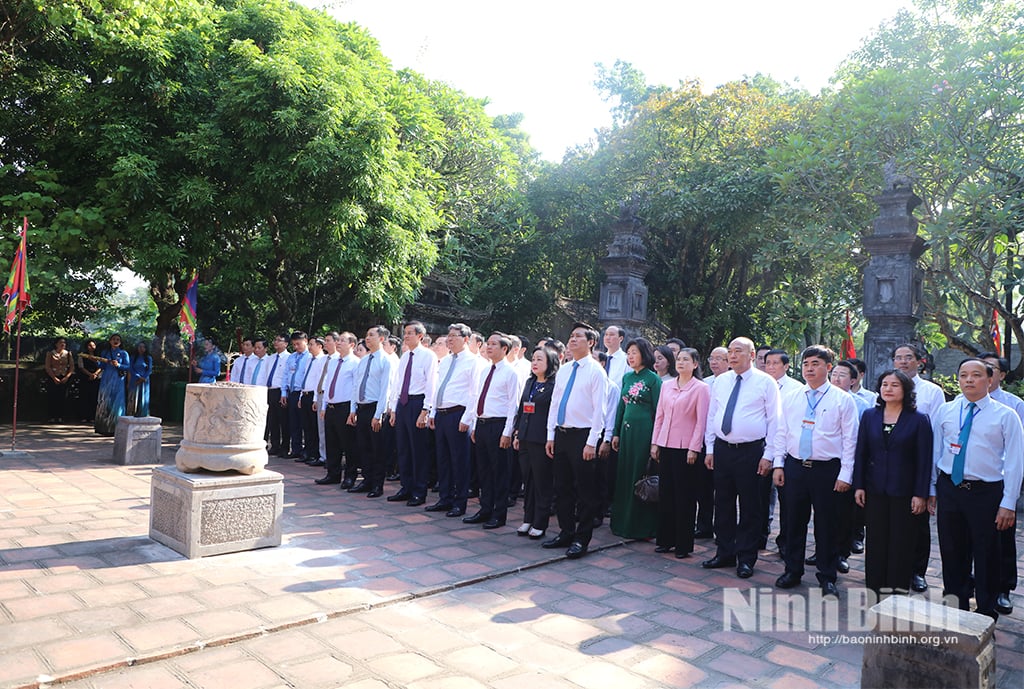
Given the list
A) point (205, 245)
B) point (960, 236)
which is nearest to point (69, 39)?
point (205, 245)

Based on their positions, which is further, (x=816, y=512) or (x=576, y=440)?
(x=576, y=440)

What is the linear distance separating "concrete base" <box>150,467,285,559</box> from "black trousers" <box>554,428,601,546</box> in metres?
2.25

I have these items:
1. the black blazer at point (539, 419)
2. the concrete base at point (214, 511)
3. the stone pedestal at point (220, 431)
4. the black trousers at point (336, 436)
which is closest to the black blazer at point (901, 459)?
the black blazer at point (539, 419)

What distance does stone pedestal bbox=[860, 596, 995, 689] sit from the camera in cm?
271

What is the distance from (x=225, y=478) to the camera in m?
5.13

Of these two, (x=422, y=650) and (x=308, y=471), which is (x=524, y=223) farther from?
(x=422, y=650)

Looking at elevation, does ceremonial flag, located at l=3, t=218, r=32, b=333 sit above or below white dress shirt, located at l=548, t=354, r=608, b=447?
above

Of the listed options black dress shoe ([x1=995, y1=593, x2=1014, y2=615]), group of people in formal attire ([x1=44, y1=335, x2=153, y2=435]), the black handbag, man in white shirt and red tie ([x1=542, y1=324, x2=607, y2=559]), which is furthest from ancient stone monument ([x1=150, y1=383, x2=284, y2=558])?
group of people in formal attire ([x1=44, y1=335, x2=153, y2=435])

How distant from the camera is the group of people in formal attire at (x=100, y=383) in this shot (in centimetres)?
1152

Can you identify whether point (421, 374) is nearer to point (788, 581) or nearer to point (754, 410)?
point (754, 410)

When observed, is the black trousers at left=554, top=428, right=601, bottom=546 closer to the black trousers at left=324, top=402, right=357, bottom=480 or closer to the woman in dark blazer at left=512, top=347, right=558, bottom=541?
the woman in dark blazer at left=512, top=347, right=558, bottom=541

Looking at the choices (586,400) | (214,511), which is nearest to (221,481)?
(214,511)

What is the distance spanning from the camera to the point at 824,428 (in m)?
4.94

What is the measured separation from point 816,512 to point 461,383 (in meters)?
3.41
